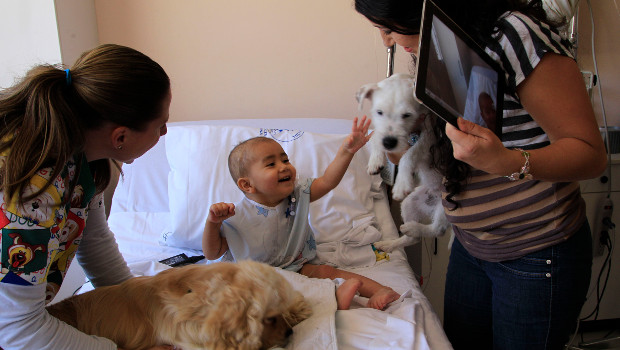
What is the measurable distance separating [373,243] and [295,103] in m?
1.02

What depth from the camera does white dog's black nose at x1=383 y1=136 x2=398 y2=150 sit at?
1459 millimetres

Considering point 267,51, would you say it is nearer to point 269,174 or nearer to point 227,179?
point 227,179

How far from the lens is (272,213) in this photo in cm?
153

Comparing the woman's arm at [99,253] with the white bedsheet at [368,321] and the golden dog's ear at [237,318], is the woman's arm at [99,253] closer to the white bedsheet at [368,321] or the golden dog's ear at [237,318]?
the white bedsheet at [368,321]

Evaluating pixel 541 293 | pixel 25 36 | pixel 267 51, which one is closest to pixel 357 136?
pixel 541 293

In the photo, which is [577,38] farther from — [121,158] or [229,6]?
[121,158]

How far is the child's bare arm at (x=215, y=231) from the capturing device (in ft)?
4.34

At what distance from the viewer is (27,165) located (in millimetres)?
816

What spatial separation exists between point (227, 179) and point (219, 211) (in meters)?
0.61

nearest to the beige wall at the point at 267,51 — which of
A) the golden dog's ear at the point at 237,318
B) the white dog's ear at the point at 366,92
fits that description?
the white dog's ear at the point at 366,92

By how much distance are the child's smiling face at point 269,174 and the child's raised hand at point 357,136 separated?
0.75ft

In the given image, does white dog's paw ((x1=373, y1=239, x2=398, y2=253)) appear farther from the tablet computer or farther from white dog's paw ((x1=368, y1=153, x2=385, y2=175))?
the tablet computer

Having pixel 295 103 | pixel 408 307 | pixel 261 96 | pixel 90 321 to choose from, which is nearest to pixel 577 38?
pixel 295 103

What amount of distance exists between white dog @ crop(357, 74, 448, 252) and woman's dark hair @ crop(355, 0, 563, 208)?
332 millimetres
